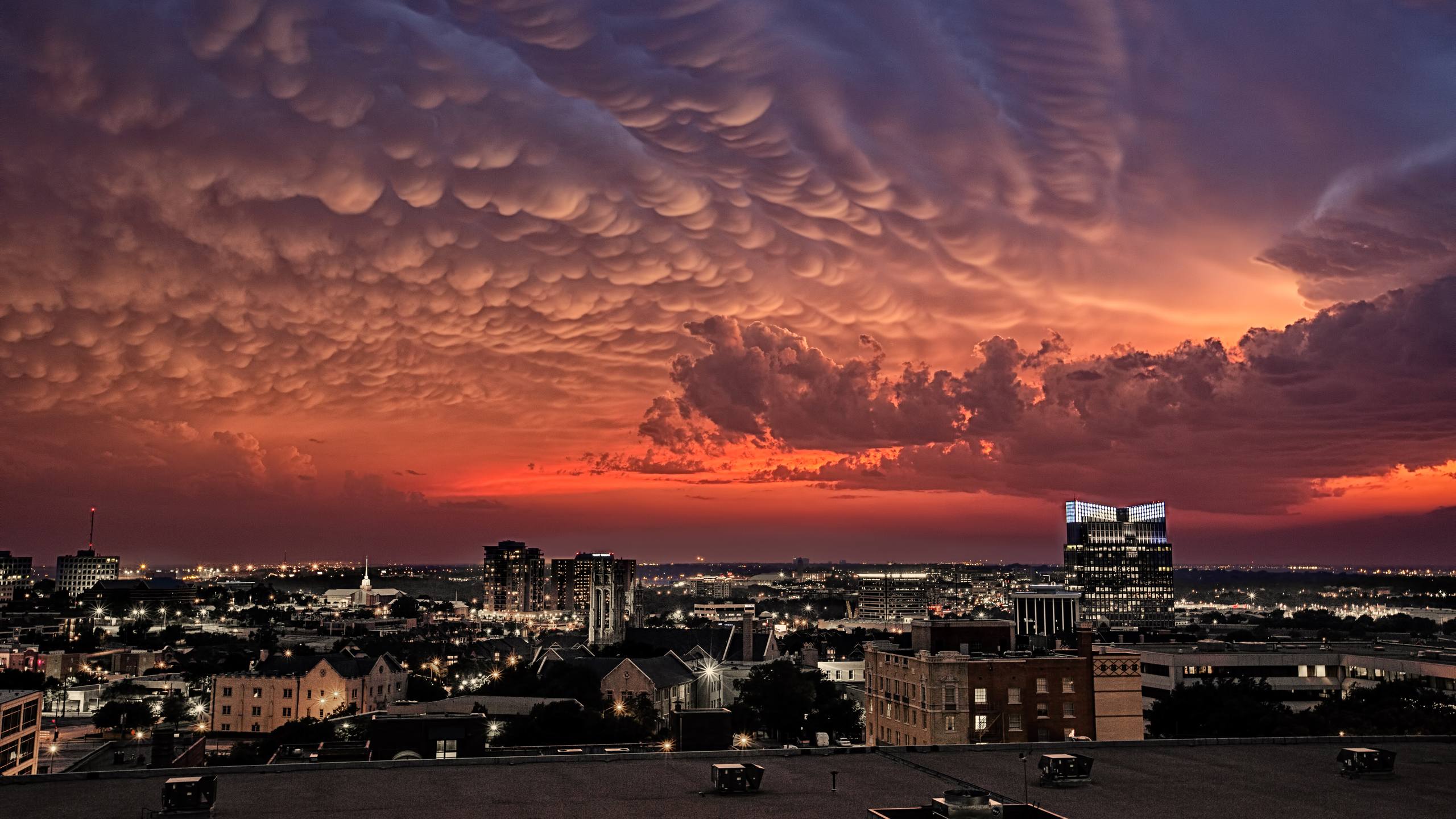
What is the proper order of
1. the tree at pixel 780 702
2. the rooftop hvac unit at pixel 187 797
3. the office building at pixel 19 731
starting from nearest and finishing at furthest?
the rooftop hvac unit at pixel 187 797, the office building at pixel 19 731, the tree at pixel 780 702

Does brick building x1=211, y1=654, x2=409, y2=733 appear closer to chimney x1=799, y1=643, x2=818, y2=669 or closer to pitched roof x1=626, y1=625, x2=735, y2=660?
pitched roof x1=626, y1=625, x2=735, y2=660

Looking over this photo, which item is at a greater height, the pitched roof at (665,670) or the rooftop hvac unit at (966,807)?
the rooftop hvac unit at (966,807)

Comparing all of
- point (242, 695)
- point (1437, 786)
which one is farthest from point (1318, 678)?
point (242, 695)

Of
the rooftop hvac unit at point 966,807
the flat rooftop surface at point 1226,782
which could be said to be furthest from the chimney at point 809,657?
the rooftop hvac unit at point 966,807

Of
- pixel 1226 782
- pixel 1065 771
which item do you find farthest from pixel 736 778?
pixel 1226 782

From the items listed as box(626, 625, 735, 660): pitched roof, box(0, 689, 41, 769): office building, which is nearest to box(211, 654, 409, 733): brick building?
box(0, 689, 41, 769): office building

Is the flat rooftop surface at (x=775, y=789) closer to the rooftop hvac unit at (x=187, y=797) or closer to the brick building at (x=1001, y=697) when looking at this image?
the rooftop hvac unit at (x=187, y=797)

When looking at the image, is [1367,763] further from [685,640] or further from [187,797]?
[685,640]
